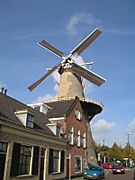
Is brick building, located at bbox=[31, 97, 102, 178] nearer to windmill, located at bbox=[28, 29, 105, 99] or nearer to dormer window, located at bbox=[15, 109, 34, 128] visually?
windmill, located at bbox=[28, 29, 105, 99]

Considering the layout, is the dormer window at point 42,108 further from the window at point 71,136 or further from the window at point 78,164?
the window at point 78,164

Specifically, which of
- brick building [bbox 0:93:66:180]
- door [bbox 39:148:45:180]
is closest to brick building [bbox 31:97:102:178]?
brick building [bbox 0:93:66:180]

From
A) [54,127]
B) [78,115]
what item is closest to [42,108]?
[78,115]

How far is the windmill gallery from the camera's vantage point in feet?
62.7

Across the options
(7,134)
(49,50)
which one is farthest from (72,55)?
(7,134)

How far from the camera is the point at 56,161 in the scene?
26859 mm

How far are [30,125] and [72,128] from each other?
11330 mm

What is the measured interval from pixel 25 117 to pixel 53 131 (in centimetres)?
676

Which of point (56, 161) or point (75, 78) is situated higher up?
point (75, 78)

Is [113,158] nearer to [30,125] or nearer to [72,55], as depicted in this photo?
[72,55]

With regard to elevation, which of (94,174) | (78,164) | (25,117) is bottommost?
(94,174)

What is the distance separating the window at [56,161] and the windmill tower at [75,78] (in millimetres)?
11556

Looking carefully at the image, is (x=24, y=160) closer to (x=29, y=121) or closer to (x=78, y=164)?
(x=29, y=121)

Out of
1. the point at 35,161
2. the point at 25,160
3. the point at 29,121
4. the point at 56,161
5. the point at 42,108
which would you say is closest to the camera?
the point at 25,160
